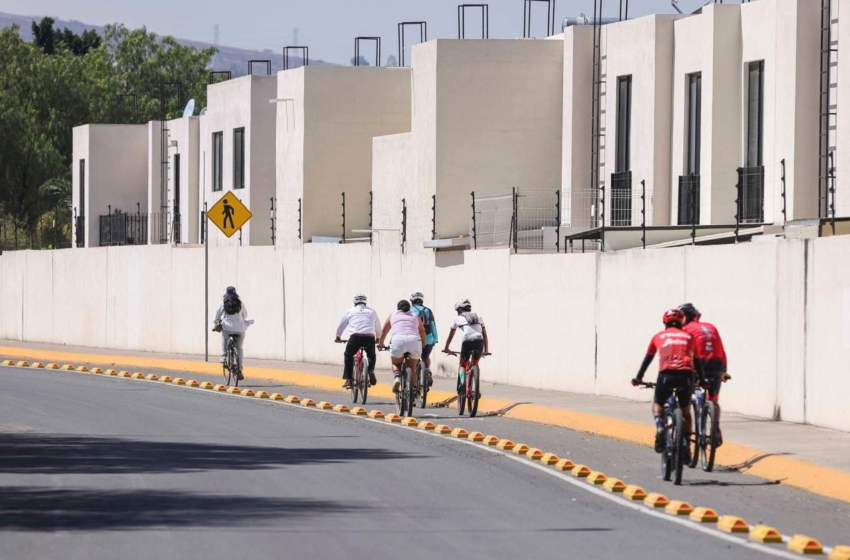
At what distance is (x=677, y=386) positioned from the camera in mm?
15508

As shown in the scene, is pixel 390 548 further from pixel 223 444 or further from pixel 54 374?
pixel 54 374

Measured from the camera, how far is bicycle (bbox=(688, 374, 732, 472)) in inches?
626

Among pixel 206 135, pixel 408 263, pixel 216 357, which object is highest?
pixel 206 135

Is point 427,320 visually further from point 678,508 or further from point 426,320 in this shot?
point 678,508

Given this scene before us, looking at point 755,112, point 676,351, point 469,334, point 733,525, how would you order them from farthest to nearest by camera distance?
point 755,112 → point 469,334 → point 676,351 → point 733,525

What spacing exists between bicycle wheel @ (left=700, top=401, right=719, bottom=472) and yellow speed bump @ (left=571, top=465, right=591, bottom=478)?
49.6 inches

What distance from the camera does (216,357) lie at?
38.8 meters

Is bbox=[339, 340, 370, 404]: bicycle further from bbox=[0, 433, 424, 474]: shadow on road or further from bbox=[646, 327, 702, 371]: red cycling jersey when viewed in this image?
bbox=[646, 327, 702, 371]: red cycling jersey

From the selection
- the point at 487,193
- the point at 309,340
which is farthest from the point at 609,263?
the point at 309,340

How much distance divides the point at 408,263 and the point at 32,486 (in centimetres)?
1901

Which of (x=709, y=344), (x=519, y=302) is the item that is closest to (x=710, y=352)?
(x=709, y=344)

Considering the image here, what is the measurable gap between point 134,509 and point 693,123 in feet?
70.2

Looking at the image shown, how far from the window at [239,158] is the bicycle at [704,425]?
3092cm

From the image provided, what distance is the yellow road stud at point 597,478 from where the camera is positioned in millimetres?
15172
